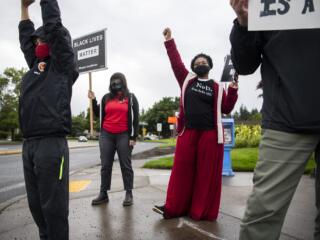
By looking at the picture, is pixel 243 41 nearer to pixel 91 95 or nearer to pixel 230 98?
→ pixel 230 98

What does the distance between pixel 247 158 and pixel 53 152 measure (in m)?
8.78

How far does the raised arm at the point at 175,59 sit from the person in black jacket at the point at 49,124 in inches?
59.1

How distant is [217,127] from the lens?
428cm

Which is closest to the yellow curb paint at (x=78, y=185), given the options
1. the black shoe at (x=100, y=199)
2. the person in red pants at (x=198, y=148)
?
the black shoe at (x=100, y=199)

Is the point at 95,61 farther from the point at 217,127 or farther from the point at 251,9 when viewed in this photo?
the point at 251,9

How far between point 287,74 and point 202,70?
247cm

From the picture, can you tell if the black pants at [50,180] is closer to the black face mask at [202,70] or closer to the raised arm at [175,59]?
the raised arm at [175,59]

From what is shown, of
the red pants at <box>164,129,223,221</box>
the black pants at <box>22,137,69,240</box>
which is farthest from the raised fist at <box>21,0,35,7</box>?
the red pants at <box>164,129,223,221</box>

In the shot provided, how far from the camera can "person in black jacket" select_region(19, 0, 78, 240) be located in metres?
2.69

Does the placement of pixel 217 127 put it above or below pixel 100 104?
below

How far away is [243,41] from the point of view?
6.76ft

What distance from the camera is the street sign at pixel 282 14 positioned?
187cm

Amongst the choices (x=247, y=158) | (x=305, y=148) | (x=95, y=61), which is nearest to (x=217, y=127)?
(x=305, y=148)

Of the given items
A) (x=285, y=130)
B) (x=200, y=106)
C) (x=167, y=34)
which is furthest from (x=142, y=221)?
(x=285, y=130)
